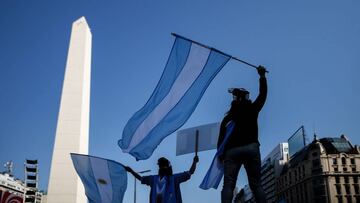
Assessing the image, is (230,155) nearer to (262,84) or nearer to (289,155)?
(262,84)

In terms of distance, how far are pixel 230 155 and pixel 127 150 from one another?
9.69 feet

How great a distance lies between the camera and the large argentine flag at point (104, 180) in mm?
8164

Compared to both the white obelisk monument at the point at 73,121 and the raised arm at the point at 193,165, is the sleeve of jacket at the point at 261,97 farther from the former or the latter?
the white obelisk monument at the point at 73,121

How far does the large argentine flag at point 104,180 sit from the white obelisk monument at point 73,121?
2385 centimetres

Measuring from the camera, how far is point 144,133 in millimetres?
7949

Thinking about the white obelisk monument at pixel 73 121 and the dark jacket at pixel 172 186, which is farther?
the white obelisk monument at pixel 73 121

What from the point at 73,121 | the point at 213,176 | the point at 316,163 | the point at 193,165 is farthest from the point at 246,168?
the point at 316,163

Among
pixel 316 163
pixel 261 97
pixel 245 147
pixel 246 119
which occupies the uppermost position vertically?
pixel 316 163

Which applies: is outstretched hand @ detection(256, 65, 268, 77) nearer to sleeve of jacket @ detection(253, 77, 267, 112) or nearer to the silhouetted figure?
sleeve of jacket @ detection(253, 77, 267, 112)

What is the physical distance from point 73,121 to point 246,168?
93.6 ft

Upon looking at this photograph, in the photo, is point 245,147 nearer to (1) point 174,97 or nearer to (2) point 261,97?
(2) point 261,97

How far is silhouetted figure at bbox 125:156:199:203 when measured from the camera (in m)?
6.61

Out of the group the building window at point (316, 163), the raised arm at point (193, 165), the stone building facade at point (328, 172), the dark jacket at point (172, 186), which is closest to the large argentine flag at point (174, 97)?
the raised arm at point (193, 165)

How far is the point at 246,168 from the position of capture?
548cm
